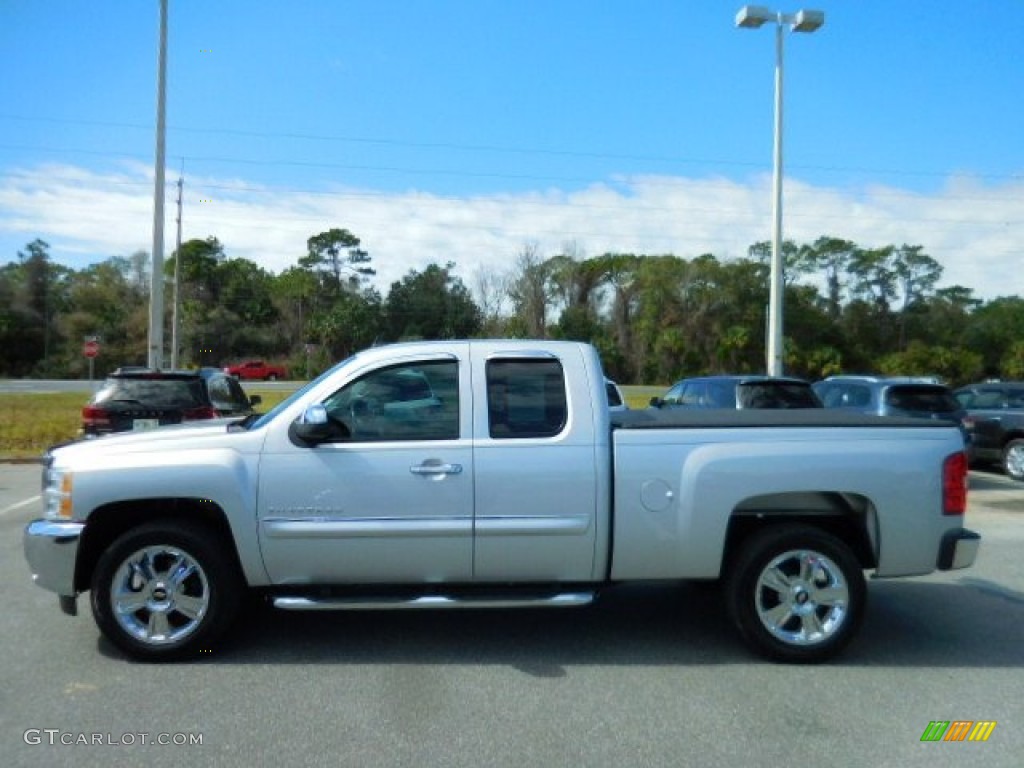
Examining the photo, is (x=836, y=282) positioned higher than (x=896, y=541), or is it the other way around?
(x=836, y=282)

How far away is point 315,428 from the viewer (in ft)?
17.4

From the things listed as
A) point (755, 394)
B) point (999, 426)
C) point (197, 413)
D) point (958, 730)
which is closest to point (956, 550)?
point (958, 730)

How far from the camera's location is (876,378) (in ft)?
48.3

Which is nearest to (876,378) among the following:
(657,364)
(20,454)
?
(20,454)

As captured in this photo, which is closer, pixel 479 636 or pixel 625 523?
pixel 625 523

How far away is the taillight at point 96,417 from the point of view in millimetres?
12250

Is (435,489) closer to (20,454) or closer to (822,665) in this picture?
(822,665)

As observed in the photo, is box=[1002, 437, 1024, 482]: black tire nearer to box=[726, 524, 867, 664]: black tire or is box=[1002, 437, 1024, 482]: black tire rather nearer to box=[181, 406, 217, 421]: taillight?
box=[726, 524, 867, 664]: black tire

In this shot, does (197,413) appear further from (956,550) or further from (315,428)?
(956,550)

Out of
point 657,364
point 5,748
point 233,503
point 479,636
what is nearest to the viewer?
point 5,748

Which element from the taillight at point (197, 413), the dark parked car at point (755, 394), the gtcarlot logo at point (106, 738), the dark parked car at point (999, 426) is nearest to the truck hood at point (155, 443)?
the gtcarlot logo at point (106, 738)

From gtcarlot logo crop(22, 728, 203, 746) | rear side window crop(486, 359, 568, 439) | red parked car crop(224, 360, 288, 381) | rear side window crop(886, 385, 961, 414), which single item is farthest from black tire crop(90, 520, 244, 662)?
red parked car crop(224, 360, 288, 381)

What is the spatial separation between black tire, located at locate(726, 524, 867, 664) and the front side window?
6.34 ft

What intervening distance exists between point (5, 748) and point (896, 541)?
477cm
